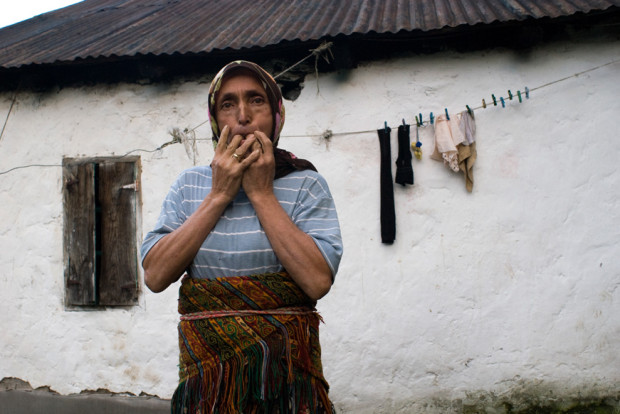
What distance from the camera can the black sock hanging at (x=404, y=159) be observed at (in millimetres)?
4066

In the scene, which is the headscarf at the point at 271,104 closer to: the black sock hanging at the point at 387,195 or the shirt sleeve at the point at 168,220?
the shirt sleeve at the point at 168,220

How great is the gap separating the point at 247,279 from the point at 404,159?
293cm

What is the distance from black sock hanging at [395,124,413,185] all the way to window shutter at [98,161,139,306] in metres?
2.26

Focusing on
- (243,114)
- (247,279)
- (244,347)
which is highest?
(243,114)

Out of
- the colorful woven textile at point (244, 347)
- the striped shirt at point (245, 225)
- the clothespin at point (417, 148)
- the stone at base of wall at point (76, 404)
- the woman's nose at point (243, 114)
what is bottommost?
the stone at base of wall at point (76, 404)

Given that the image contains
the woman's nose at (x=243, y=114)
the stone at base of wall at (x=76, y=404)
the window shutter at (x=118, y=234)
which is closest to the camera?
the woman's nose at (x=243, y=114)

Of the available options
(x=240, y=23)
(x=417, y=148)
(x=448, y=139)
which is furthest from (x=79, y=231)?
(x=448, y=139)

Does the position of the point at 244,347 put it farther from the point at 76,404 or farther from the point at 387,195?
the point at 76,404

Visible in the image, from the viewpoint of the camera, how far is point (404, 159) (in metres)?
4.10

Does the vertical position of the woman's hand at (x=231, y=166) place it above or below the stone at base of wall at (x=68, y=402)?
above

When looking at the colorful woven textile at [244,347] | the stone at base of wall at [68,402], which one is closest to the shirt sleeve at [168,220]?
the colorful woven textile at [244,347]

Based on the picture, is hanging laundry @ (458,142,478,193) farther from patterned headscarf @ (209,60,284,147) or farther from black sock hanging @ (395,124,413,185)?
patterned headscarf @ (209,60,284,147)

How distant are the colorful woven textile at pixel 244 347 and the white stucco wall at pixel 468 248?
9.18ft

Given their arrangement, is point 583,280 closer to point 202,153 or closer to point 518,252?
point 518,252
